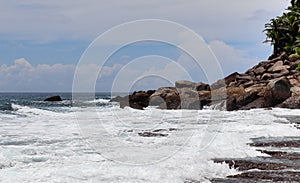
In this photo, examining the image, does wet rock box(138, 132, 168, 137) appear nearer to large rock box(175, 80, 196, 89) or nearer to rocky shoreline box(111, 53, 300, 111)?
rocky shoreline box(111, 53, 300, 111)

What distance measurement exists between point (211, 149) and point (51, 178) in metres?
5.17

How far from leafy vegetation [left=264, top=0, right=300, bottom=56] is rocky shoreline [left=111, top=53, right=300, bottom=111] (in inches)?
163

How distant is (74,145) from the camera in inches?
510

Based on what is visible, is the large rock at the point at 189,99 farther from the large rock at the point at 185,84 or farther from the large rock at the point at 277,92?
the large rock at the point at 277,92

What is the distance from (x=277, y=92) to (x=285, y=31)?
818 inches

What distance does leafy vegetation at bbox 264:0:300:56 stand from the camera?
48.2 meters

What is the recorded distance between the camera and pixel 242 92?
35.7 meters

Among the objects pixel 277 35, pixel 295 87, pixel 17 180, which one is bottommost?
pixel 17 180

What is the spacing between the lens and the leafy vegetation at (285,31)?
4819 centimetres

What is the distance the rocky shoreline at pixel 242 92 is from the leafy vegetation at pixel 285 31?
13.6 feet

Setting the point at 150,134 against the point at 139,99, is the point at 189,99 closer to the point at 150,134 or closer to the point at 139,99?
the point at 139,99

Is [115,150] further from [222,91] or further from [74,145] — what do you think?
[222,91]

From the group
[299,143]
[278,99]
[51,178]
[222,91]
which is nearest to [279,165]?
[299,143]

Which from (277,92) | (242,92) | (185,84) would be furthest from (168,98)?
(277,92)
